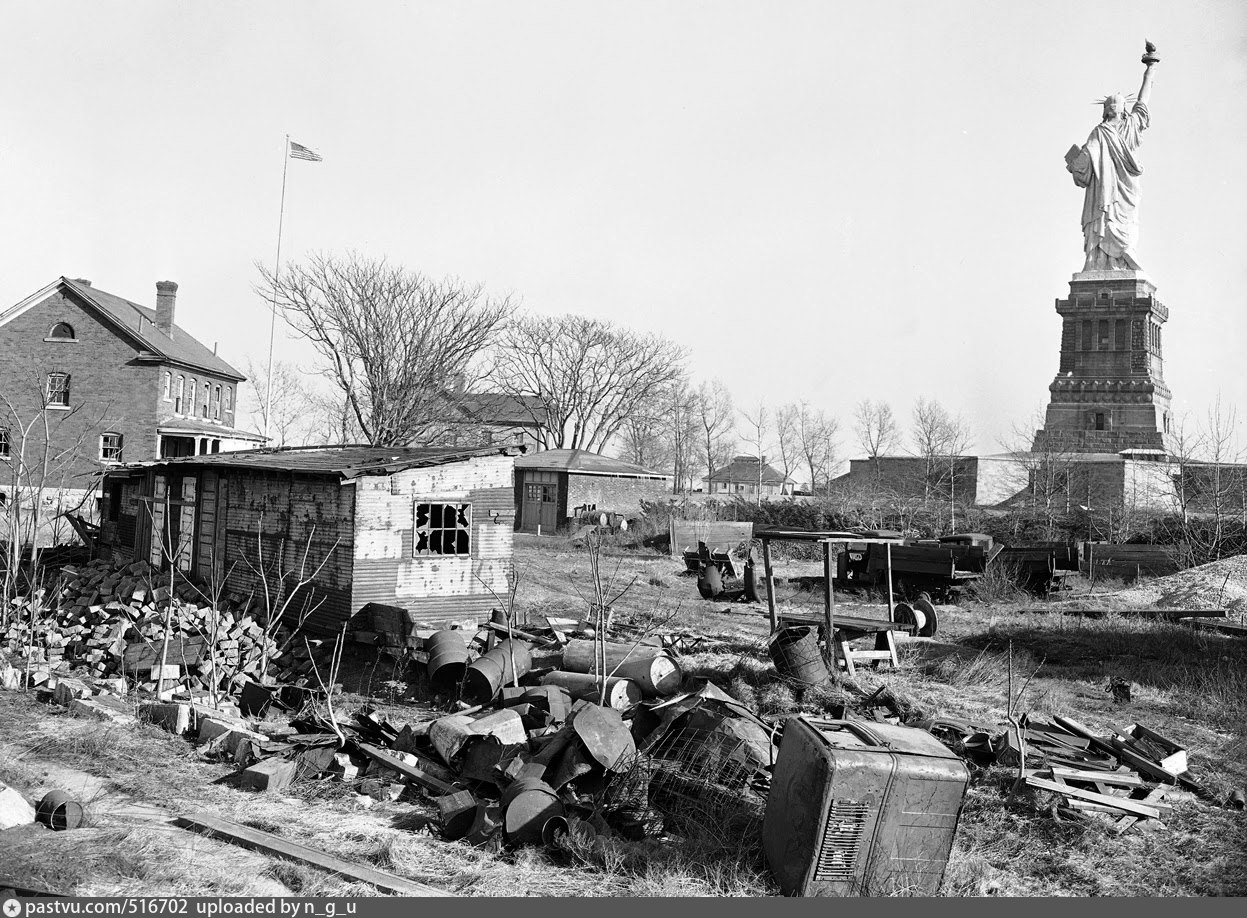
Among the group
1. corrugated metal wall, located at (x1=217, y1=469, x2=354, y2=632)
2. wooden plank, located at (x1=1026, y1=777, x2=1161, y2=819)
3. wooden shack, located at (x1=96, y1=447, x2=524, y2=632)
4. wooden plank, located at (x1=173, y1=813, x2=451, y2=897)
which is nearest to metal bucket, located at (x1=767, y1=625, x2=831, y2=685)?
wooden plank, located at (x1=1026, y1=777, x2=1161, y2=819)

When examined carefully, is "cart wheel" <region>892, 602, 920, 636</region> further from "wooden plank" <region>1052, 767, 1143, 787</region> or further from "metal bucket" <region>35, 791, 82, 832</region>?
"metal bucket" <region>35, 791, 82, 832</region>

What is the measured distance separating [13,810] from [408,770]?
3220 mm

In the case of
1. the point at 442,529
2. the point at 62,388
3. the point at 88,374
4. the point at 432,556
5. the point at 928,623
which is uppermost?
the point at 88,374

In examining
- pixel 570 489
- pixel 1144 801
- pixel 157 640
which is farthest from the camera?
pixel 570 489

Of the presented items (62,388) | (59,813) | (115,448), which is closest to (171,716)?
(59,813)

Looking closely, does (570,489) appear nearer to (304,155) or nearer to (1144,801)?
(304,155)

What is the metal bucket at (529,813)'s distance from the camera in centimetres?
715

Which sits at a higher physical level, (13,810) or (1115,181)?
(1115,181)

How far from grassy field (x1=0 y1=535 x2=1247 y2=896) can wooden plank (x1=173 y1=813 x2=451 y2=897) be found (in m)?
0.14

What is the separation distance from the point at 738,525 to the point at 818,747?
87.4ft

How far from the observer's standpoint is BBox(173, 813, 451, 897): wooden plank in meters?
6.38

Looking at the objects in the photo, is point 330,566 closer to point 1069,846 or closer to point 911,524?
point 1069,846

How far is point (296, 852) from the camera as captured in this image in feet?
22.3

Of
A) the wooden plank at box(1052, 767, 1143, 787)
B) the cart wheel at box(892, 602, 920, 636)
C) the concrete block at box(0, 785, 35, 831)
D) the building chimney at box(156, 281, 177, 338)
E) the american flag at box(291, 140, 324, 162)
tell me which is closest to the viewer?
the concrete block at box(0, 785, 35, 831)
